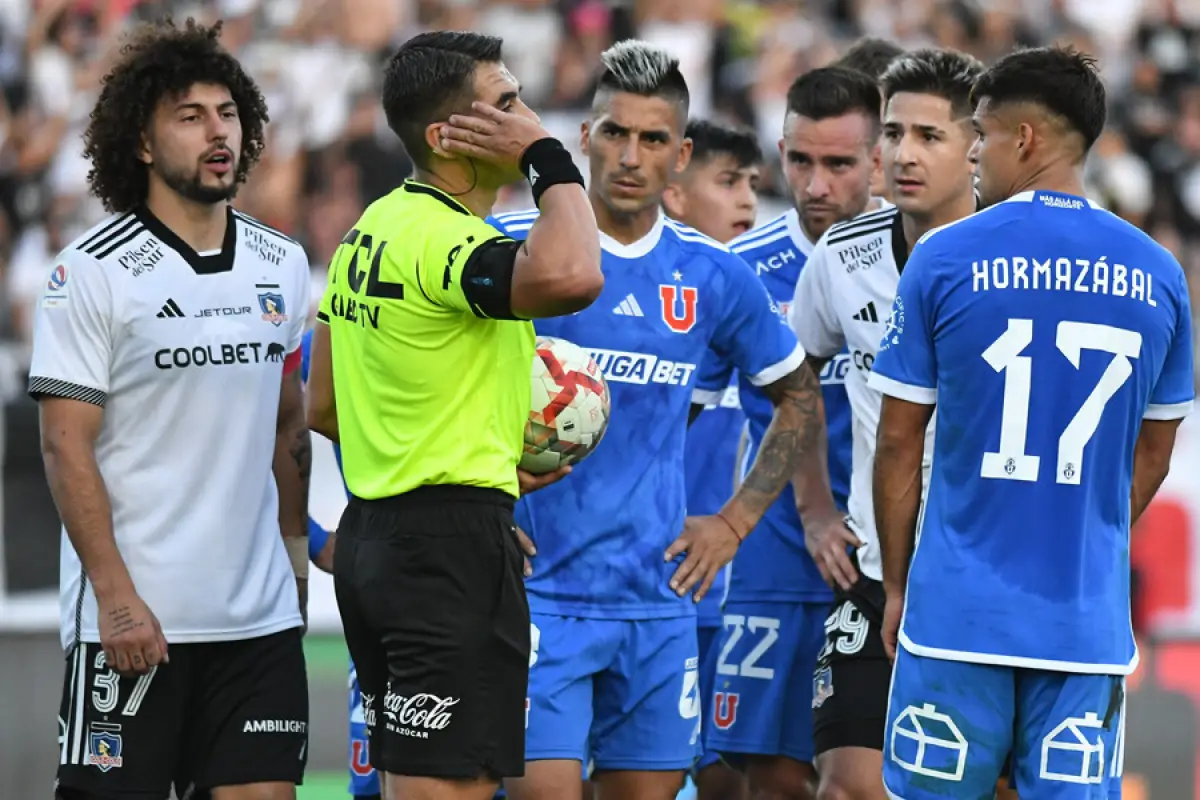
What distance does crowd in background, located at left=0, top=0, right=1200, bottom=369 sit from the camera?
45.5 ft

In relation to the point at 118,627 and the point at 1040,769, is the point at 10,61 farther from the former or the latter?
the point at 1040,769

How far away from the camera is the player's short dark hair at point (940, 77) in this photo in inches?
263

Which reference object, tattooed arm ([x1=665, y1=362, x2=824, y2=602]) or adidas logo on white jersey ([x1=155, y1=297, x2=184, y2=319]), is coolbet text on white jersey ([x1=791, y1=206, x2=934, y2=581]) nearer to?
tattooed arm ([x1=665, y1=362, x2=824, y2=602])

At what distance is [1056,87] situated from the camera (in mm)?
5320

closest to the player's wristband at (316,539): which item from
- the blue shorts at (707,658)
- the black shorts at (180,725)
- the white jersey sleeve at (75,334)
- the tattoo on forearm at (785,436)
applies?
the black shorts at (180,725)

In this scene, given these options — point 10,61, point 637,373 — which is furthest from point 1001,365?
point 10,61

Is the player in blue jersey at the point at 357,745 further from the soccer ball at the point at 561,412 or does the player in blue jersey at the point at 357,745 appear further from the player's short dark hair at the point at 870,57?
the player's short dark hair at the point at 870,57

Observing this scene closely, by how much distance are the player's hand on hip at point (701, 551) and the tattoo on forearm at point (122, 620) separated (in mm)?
1703

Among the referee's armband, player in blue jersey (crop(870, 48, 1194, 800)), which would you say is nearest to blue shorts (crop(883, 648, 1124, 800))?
player in blue jersey (crop(870, 48, 1194, 800))

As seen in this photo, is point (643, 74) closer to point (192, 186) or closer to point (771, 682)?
point (192, 186)

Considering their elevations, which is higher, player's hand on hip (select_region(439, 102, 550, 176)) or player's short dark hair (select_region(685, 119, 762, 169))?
player's short dark hair (select_region(685, 119, 762, 169))

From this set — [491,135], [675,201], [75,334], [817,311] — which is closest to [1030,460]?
[491,135]

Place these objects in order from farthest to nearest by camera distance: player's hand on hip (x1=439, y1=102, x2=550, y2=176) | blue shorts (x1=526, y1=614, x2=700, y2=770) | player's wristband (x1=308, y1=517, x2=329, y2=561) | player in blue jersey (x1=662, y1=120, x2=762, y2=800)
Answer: player in blue jersey (x1=662, y1=120, x2=762, y2=800), player's wristband (x1=308, y1=517, x2=329, y2=561), blue shorts (x1=526, y1=614, x2=700, y2=770), player's hand on hip (x1=439, y1=102, x2=550, y2=176)

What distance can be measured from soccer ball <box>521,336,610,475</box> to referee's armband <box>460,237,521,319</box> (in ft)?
2.32
